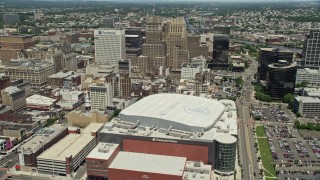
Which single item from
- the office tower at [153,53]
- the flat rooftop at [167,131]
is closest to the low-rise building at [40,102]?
the flat rooftop at [167,131]

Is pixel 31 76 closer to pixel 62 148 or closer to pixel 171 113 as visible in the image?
pixel 62 148

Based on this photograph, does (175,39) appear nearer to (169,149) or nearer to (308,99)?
(308,99)

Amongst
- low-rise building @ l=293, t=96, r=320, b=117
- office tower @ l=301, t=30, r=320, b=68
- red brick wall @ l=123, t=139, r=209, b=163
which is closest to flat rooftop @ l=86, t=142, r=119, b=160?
red brick wall @ l=123, t=139, r=209, b=163

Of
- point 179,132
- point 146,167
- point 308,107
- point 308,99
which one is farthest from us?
point 308,99

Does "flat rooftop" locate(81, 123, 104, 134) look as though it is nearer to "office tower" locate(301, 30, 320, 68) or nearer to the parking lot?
the parking lot

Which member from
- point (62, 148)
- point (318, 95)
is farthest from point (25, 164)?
point (318, 95)

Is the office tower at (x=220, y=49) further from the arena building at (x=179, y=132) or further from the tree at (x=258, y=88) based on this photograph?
the arena building at (x=179, y=132)

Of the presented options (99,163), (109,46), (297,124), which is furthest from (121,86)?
(297,124)
